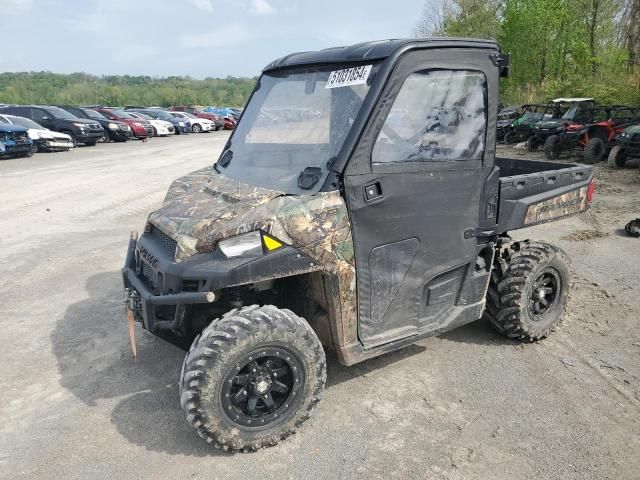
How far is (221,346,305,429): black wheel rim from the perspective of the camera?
2930 millimetres

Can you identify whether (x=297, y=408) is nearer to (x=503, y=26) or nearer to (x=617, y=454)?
(x=617, y=454)

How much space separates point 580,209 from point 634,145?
10.0m

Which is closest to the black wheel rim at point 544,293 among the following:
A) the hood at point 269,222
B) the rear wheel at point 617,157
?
the hood at point 269,222

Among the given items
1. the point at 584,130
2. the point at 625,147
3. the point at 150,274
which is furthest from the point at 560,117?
the point at 150,274

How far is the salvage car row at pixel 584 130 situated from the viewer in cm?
1344

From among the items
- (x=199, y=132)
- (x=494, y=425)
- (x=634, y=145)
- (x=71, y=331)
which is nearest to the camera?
(x=494, y=425)

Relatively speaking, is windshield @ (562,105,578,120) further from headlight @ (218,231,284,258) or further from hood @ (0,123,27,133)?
hood @ (0,123,27,133)

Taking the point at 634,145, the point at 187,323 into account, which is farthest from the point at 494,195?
the point at 634,145

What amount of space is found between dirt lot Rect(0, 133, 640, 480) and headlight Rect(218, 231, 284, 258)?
1136 millimetres

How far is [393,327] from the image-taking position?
3434mm

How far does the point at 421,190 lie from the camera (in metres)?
3.30

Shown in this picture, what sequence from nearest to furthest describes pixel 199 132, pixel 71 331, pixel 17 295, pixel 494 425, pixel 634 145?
pixel 494 425 < pixel 71 331 < pixel 17 295 < pixel 634 145 < pixel 199 132

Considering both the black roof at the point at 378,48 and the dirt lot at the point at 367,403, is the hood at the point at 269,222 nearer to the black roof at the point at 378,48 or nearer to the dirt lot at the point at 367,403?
the black roof at the point at 378,48

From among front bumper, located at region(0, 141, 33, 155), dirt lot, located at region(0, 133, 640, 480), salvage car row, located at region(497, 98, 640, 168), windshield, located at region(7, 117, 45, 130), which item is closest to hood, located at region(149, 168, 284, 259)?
dirt lot, located at region(0, 133, 640, 480)
